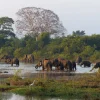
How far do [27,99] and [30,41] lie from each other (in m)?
43.4

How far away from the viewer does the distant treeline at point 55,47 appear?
54312 mm

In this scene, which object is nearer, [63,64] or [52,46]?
[63,64]

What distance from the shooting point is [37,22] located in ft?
218

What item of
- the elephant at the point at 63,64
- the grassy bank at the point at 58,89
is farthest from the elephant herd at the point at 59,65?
the grassy bank at the point at 58,89

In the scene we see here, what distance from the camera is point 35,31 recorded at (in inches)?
2606

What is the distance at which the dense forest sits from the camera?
2144 inches

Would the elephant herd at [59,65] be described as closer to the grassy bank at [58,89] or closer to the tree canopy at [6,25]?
the grassy bank at [58,89]

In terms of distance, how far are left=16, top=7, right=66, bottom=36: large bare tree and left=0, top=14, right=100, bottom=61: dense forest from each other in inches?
42.2

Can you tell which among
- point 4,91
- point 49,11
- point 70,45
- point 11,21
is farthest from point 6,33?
point 4,91

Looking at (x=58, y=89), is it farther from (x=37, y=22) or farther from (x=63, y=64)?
(x=37, y=22)

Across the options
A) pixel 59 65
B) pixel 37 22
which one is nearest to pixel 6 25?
pixel 37 22

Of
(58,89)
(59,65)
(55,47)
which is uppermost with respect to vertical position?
(55,47)

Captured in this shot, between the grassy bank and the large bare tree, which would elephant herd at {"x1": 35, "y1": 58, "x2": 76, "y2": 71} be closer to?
the grassy bank

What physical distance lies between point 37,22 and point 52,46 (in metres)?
8.86
